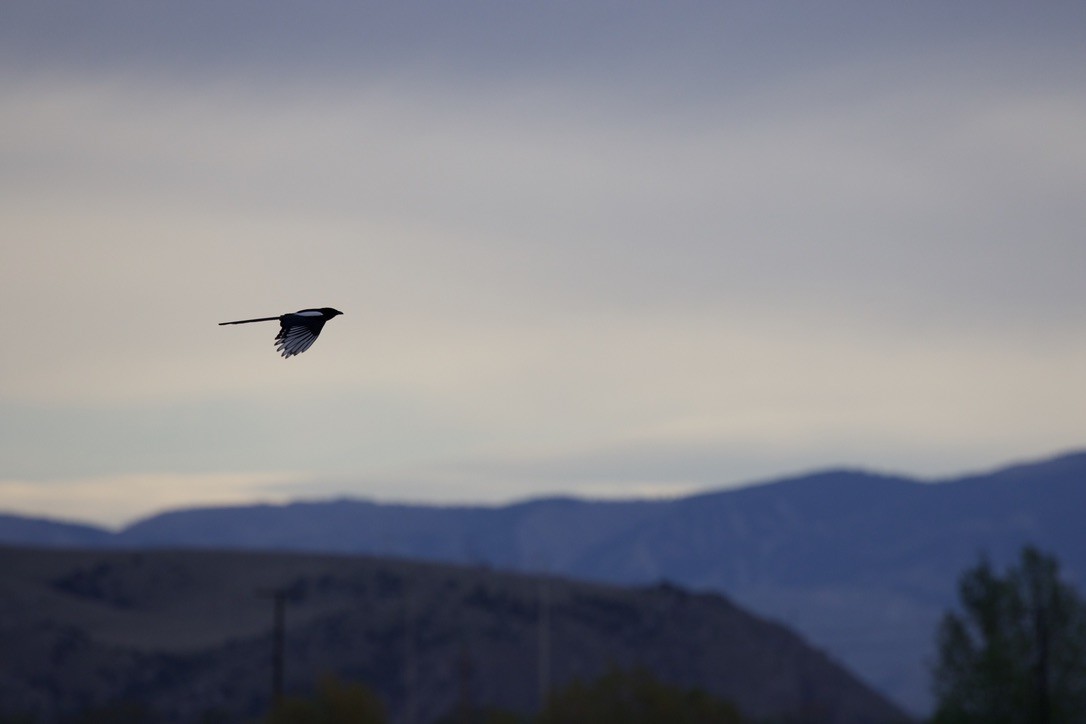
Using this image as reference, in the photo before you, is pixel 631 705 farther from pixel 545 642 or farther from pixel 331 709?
pixel 545 642

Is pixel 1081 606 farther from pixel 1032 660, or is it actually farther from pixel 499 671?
pixel 499 671

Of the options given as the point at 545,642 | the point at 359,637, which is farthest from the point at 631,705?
the point at 359,637

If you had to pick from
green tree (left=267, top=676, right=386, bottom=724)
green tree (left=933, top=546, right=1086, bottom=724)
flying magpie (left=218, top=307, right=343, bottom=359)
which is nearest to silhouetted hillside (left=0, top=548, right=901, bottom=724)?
green tree (left=267, top=676, right=386, bottom=724)

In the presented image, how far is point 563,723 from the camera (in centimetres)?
8731

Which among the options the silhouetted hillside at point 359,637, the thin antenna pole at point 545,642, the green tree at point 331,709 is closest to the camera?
the green tree at point 331,709

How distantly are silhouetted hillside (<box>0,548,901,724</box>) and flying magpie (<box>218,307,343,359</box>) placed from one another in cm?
10125

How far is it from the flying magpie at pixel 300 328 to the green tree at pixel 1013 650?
68.6 meters

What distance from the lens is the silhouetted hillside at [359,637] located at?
446 feet

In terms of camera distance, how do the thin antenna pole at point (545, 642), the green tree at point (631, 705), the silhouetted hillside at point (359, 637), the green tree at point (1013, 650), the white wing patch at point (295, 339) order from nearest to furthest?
the white wing patch at point (295, 339), the green tree at point (631, 705), the green tree at point (1013, 650), the silhouetted hillside at point (359, 637), the thin antenna pole at point (545, 642)

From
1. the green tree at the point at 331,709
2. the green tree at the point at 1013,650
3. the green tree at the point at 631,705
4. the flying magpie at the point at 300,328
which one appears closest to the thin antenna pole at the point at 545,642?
the green tree at the point at 631,705

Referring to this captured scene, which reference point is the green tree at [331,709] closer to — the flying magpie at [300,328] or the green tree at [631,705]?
the green tree at [631,705]

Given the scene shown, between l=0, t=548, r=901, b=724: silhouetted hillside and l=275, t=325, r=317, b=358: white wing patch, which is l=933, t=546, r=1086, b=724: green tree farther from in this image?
l=275, t=325, r=317, b=358: white wing patch

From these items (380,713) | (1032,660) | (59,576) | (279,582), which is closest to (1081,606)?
(1032,660)

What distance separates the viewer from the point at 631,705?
91000 mm
